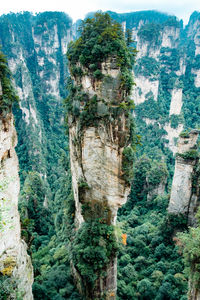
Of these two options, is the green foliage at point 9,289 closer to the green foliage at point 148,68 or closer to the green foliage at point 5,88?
the green foliage at point 5,88

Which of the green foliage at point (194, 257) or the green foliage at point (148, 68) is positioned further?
the green foliage at point (148, 68)

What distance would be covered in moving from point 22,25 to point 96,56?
78584mm

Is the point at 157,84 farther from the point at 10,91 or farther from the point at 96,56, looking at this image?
the point at 10,91

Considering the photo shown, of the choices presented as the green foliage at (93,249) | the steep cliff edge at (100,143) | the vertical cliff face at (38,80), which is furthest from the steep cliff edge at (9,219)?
the vertical cliff face at (38,80)

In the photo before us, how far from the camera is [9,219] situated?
11.0 m

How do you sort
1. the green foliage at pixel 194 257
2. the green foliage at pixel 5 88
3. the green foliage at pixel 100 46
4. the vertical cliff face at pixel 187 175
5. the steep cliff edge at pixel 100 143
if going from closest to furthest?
the green foliage at pixel 194 257
the green foliage at pixel 5 88
the green foliage at pixel 100 46
the steep cliff edge at pixel 100 143
the vertical cliff face at pixel 187 175

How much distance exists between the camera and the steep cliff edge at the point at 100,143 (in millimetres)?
15328

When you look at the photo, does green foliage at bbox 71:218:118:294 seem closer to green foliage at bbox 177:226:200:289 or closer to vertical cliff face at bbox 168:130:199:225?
green foliage at bbox 177:226:200:289

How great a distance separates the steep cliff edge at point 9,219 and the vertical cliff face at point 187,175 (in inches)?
616

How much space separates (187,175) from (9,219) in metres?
17.0

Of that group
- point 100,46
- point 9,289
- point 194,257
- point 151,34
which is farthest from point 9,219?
point 151,34

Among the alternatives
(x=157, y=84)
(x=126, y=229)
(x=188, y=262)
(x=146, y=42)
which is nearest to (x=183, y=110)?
(x=157, y=84)

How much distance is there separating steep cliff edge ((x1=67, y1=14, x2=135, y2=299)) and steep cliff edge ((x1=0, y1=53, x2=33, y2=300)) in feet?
16.2

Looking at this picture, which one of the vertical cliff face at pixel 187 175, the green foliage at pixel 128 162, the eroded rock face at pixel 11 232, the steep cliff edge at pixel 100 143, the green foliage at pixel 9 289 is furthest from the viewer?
the vertical cliff face at pixel 187 175
